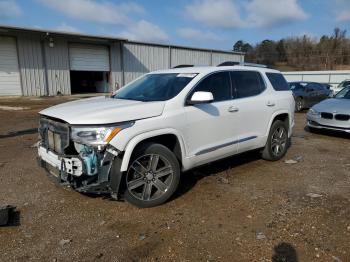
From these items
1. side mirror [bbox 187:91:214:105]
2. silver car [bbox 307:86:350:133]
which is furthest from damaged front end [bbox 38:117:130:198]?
silver car [bbox 307:86:350:133]

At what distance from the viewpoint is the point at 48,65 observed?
22.0 metres

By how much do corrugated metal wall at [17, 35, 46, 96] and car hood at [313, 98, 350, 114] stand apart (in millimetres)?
18838

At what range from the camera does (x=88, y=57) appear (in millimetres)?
24297

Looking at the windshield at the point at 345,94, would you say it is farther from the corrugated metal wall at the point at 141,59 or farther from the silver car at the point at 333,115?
the corrugated metal wall at the point at 141,59

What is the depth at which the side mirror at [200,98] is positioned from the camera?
4.21 meters

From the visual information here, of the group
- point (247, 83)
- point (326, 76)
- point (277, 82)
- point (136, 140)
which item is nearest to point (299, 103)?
point (277, 82)

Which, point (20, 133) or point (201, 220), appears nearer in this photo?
point (201, 220)

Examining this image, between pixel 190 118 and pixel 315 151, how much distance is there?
169 inches

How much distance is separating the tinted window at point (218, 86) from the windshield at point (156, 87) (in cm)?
22

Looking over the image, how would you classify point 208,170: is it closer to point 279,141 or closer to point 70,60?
point 279,141

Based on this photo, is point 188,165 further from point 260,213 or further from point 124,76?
point 124,76

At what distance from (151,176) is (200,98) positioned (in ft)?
4.08

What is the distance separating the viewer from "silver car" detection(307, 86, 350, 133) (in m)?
8.41

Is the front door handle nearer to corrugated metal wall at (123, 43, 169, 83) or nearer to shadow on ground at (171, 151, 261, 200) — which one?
shadow on ground at (171, 151, 261, 200)
